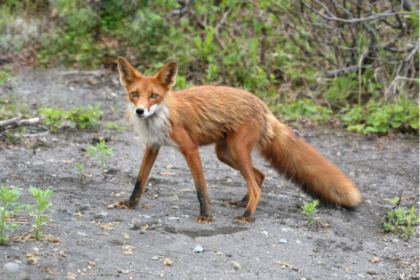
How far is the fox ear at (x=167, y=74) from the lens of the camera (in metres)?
5.24

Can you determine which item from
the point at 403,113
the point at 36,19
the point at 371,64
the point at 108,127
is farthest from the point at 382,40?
the point at 36,19

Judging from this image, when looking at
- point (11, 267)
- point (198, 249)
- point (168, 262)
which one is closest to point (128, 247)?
point (168, 262)

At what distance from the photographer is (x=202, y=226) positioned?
5168 mm

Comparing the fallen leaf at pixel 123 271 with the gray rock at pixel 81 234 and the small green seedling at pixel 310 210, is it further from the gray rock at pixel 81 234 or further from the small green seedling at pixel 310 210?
the small green seedling at pixel 310 210

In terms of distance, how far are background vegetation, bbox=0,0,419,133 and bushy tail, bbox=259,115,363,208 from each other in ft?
9.45

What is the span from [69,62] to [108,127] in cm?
293

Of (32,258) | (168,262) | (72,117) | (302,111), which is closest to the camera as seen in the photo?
(32,258)

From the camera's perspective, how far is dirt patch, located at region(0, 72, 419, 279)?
4.34 meters

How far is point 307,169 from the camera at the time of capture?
579 centimetres

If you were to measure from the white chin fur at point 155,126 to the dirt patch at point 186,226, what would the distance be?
559 mm

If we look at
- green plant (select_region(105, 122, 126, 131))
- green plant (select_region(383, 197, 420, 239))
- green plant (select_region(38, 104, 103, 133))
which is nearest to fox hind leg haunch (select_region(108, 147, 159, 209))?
green plant (select_region(383, 197, 420, 239))

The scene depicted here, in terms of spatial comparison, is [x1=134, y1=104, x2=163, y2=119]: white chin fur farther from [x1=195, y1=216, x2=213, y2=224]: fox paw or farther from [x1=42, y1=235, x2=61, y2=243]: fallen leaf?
[x1=42, y1=235, x2=61, y2=243]: fallen leaf

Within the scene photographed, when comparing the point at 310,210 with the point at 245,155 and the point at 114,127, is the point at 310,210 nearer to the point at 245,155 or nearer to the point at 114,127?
the point at 245,155

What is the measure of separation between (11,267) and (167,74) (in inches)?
77.1
